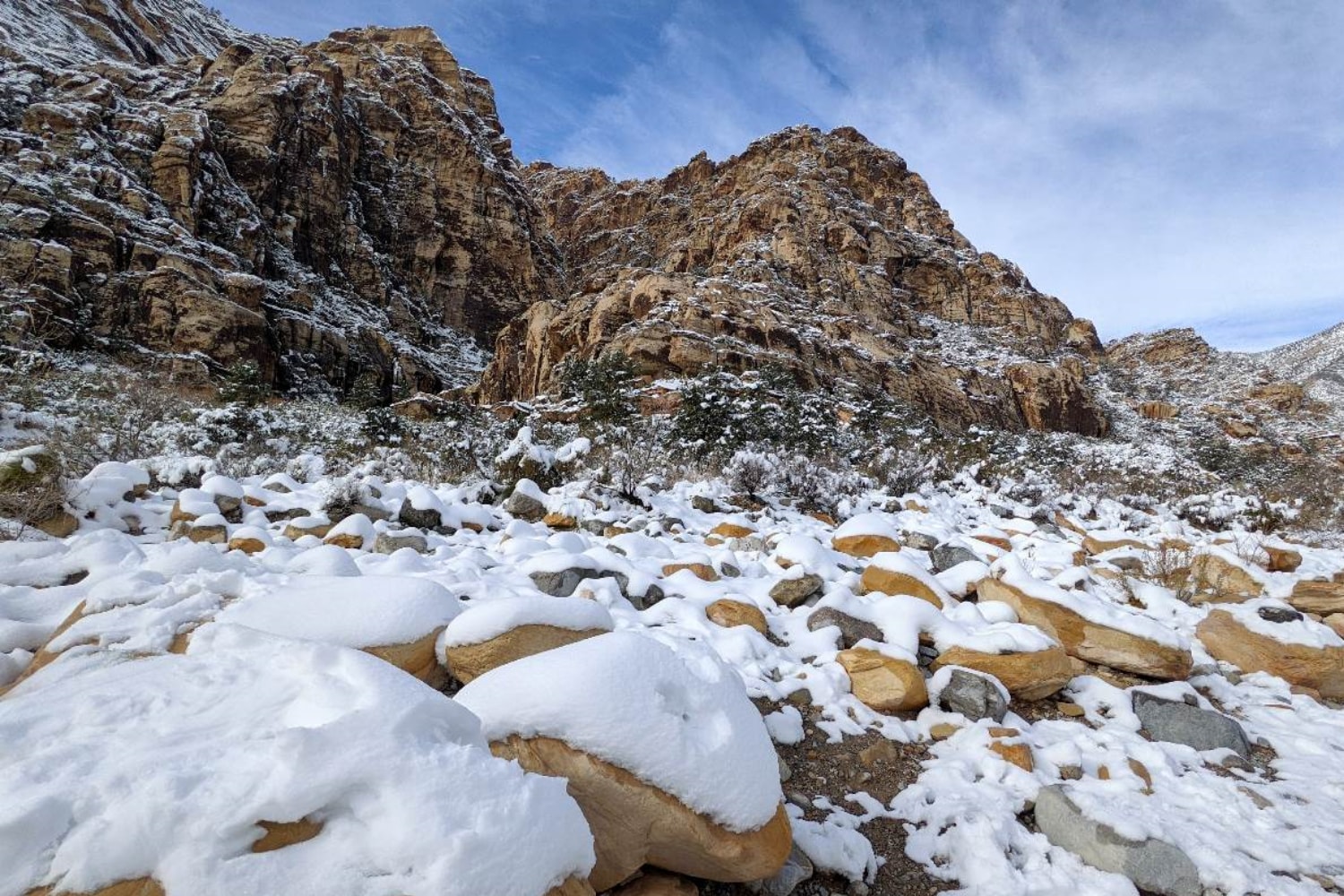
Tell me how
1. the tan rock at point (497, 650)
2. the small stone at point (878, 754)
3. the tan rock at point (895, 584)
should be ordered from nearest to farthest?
1. the tan rock at point (497, 650)
2. the small stone at point (878, 754)
3. the tan rock at point (895, 584)

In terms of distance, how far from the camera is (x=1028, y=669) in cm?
331

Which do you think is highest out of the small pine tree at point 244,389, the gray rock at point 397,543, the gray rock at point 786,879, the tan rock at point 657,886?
the small pine tree at point 244,389

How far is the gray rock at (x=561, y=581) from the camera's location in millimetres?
4105

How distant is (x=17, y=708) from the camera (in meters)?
1.38

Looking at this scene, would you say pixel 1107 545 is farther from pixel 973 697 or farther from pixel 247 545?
pixel 247 545

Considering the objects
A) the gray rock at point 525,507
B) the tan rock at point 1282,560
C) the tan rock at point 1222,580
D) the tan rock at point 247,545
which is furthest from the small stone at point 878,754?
the tan rock at point 1282,560

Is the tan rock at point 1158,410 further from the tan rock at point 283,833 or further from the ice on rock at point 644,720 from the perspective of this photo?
the tan rock at point 283,833

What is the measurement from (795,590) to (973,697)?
1.38m

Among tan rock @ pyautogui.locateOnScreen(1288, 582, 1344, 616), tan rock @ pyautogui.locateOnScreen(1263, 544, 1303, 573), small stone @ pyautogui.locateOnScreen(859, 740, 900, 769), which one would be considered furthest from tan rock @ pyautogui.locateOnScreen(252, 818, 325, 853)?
tan rock @ pyautogui.locateOnScreen(1263, 544, 1303, 573)

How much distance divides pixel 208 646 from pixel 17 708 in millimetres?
453

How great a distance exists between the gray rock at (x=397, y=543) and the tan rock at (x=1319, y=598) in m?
6.81

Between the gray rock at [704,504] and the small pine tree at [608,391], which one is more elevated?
the small pine tree at [608,391]

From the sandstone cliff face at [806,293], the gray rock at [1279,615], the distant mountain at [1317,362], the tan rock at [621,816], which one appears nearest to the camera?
the tan rock at [621,816]

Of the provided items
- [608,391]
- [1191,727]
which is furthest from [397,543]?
[608,391]
